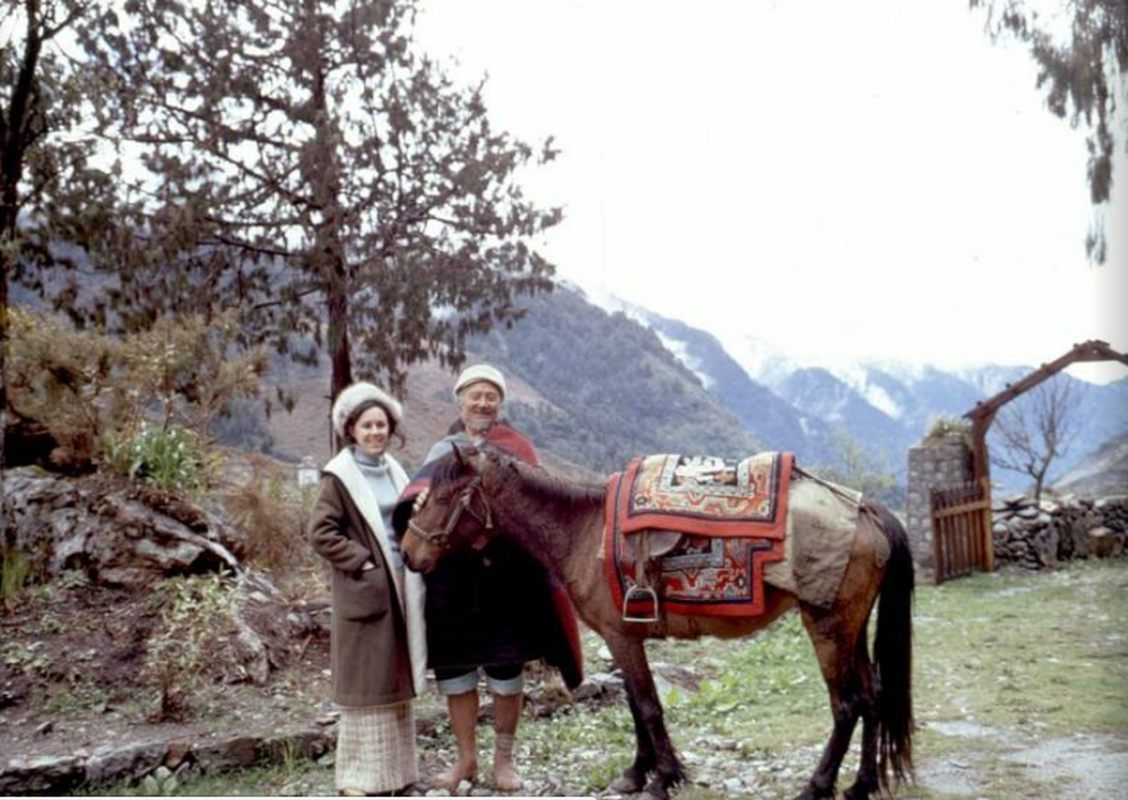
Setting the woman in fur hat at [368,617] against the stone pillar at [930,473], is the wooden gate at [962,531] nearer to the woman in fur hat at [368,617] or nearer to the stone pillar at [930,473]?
the stone pillar at [930,473]

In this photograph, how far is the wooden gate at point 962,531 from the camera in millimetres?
9852

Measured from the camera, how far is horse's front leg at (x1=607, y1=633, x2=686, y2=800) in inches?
127

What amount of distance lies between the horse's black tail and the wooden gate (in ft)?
23.4

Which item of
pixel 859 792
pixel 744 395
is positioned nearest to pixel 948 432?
pixel 744 395

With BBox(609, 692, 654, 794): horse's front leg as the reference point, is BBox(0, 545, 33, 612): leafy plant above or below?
above

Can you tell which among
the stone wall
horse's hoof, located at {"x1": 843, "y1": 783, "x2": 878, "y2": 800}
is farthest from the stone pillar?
horse's hoof, located at {"x1": 843, "y1": 783, "x2": 878, "y2": 800}

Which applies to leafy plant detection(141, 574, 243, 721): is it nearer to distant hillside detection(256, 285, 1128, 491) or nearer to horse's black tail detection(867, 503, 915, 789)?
distant hillside detection(256, 285, 1128, 491)

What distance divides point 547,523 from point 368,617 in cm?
77

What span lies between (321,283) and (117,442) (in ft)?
11.0

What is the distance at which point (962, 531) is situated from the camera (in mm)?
10211

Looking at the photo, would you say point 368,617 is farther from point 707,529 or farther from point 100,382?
point 100,382

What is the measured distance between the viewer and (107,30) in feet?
27.6

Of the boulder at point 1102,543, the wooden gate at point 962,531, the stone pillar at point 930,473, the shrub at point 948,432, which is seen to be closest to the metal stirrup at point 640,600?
the wooden gate at point 962,531

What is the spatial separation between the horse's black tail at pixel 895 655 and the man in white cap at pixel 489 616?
1.19 m
